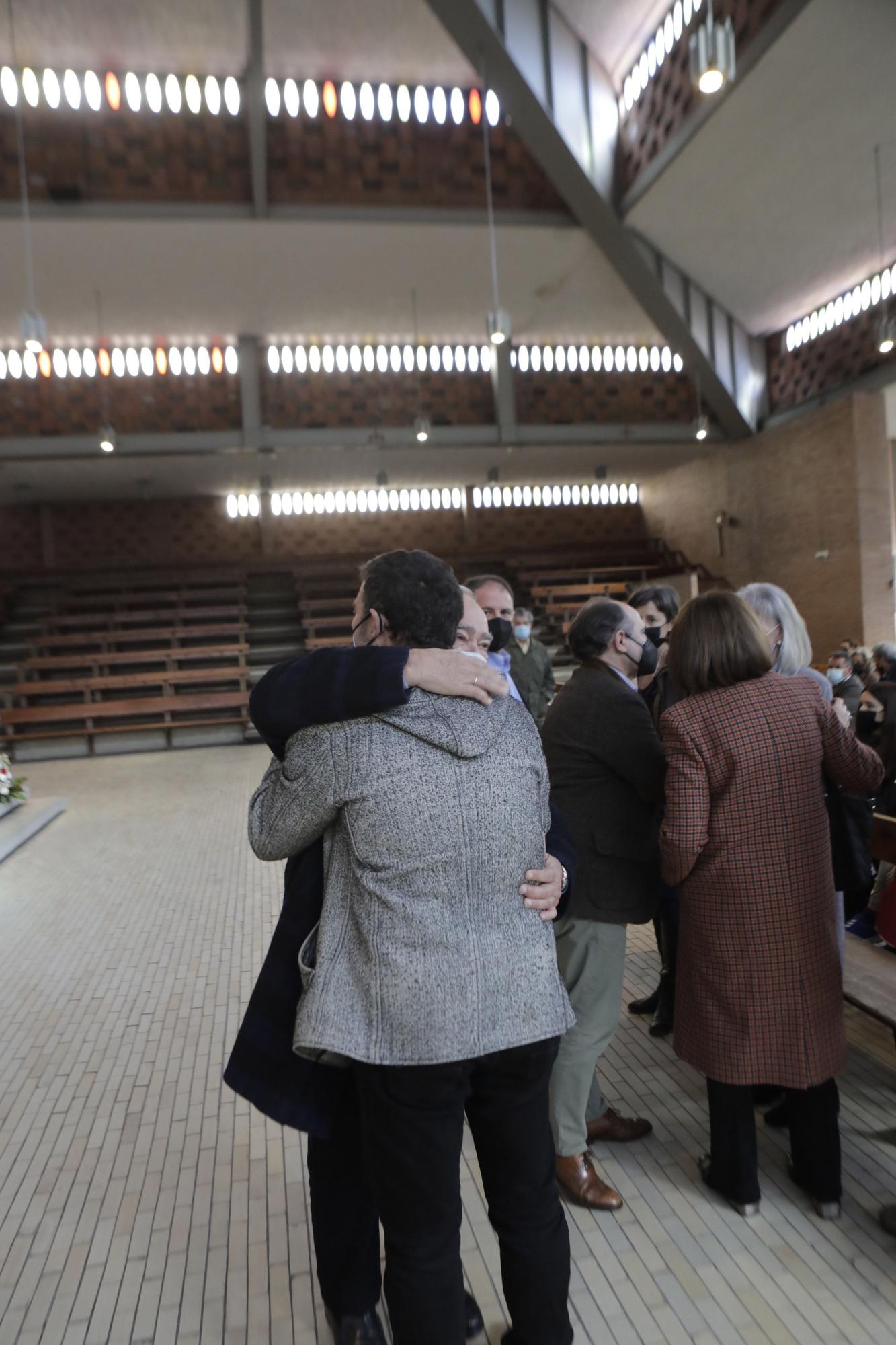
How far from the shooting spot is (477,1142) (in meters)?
1.32

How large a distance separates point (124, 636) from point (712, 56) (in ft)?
35.4

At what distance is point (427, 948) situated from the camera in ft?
3.84

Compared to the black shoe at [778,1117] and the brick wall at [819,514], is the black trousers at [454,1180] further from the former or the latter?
the brick wall at [819,514]

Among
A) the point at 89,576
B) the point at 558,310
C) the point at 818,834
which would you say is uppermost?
the point at 558,310

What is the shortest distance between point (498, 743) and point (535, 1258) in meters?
0.82

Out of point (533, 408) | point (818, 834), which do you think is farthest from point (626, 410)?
point (818, 834)

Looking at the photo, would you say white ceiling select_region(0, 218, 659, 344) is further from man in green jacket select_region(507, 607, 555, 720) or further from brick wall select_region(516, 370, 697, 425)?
man in green jacket select_region(507, 607, 555, 720)

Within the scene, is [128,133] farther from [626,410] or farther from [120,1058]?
[120,1058]

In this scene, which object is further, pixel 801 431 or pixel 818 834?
pixel 801 431

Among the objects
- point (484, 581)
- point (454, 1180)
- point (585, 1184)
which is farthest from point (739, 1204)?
point (484, 581)

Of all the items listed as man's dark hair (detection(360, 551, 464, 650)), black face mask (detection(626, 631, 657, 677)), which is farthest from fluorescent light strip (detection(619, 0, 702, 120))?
man's dark hair (detection(360, 551, 464, 650))

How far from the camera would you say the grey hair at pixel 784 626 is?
88.5 inches

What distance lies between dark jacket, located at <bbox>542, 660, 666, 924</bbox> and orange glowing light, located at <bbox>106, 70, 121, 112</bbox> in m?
10.2

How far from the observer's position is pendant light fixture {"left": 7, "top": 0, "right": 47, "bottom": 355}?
7.10 meters
